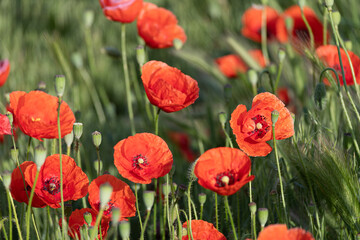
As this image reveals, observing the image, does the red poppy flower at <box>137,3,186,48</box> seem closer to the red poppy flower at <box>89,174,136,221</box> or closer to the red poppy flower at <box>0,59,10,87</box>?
the red poppy flower at <box>0,59,10,87</box>

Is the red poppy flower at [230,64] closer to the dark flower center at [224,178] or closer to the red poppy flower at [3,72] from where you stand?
the red poppy flower at [3,72]

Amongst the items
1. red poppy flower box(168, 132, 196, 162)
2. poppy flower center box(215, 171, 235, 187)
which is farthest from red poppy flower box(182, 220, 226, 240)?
red poppy flower box(168, 132, 196, 162)

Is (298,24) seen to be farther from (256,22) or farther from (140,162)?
(140,162)

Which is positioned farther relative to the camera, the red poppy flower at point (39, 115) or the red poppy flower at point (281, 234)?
the red poppy flower at point (39, 115)

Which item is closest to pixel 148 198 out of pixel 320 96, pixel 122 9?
pixel 320 96

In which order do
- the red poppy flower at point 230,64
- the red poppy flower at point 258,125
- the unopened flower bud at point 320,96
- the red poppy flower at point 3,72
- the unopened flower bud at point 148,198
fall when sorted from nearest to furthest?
the unopened flower bud at point 148,198
the red poppy flower at point 258,125
the unopened flower bud at point 320,96
the red poppy flower at point 3,72
the red poppy flower at point 230,64

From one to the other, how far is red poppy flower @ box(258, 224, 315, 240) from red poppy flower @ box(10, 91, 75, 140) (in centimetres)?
41

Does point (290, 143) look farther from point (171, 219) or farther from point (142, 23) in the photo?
point (142, 23)

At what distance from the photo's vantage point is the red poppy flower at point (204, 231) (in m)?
0.94

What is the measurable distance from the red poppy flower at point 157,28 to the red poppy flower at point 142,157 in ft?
1.49

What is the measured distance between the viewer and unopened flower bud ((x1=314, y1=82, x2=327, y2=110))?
1139 millimetres

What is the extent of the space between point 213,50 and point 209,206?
3.72 feet

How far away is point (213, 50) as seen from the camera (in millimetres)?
2299

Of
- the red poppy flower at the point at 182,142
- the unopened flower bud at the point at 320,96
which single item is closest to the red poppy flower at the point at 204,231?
the unopened flower bud at the point at 320,96
